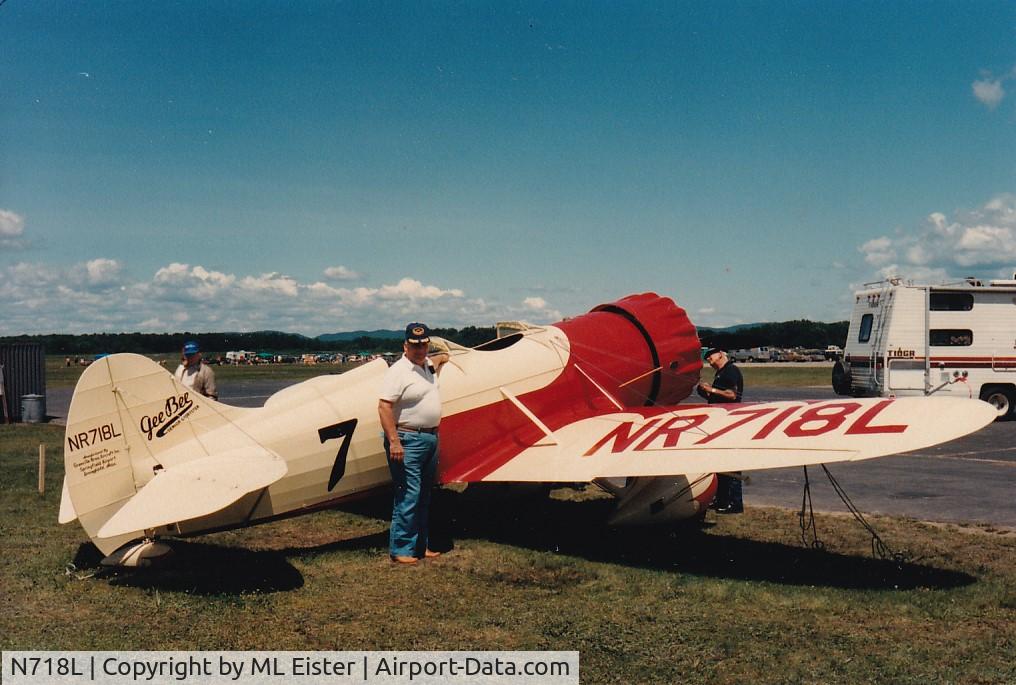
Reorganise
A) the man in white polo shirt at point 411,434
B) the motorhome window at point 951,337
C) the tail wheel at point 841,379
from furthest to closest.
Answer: the tail wheel at point 841,379 < the motorhome window at point 951,337 < the man in white polo shirt at point 411,434

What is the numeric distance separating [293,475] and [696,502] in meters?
3.39

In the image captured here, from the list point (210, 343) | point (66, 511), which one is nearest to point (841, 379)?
point (66, 511)

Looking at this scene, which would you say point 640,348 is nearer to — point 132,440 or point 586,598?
point 586,598

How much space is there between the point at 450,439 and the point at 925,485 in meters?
6.53

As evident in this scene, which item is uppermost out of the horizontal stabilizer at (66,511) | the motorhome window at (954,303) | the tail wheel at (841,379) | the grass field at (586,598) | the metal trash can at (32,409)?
the motorhome window at (954,303)

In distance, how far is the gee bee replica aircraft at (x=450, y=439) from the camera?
5.21m

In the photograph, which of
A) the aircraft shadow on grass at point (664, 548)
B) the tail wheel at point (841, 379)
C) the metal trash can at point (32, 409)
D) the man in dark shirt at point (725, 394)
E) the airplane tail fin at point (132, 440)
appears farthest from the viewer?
the tail wheel at point (841, 379)

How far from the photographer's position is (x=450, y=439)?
6.75m

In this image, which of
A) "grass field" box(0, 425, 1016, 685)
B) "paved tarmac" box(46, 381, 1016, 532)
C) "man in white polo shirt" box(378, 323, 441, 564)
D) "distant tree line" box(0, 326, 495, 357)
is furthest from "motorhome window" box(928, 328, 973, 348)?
"distant tree line" box(0, 326, 495, 357)

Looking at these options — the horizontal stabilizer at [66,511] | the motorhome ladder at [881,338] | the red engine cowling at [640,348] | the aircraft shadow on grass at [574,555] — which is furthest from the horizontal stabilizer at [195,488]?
the motorhome ladder at [881,338]

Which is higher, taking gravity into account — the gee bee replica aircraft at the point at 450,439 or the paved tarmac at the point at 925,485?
the gee bee replica aircraft at the point at 450,439

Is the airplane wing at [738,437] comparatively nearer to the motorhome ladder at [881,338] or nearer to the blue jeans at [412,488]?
the blue jeans at [412,488]

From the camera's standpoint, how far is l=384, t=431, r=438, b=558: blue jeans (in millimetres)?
6016

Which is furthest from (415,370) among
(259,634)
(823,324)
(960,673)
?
(823,324)
